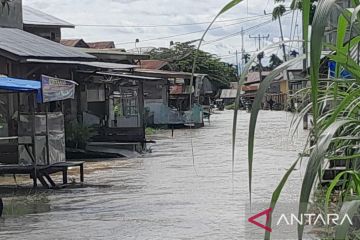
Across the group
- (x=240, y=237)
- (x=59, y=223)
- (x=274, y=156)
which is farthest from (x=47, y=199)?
Result: (x=274, y=156)

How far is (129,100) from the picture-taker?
91.0 feet

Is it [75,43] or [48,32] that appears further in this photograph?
[75,43]

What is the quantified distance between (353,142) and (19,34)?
20.5 m

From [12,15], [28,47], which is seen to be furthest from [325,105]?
[12,15]

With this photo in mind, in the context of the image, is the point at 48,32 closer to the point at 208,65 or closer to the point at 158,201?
the point at 158,201

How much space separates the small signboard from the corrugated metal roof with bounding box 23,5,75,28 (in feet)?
44.7

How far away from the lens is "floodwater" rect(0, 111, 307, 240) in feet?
27.4

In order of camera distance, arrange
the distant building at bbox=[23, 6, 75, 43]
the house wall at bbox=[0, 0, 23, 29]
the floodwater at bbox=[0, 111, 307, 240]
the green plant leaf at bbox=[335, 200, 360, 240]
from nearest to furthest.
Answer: the green plant leaf at bbox=[335, 200, 360, 240] < the floodwater at bbox=[0, 111, 307, 240] < the house wall at bbox=[0, 0, 23, 29] < the distant building at bbox=[23, 6, 75, 43]


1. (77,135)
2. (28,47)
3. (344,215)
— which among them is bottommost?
(77,135)

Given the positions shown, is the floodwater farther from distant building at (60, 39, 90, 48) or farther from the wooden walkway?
distant building at (60, 39, 90, 48)

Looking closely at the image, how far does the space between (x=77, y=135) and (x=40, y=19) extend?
1145cm

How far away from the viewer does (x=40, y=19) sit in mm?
31219

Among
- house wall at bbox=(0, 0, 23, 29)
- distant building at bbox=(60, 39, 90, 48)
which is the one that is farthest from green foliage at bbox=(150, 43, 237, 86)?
house wall at bbox=(0, 0, 23, 29)

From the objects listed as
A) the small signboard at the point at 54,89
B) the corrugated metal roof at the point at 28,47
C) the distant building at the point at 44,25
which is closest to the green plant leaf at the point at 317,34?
the small signboard at the point at 54,89
